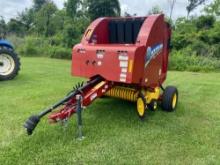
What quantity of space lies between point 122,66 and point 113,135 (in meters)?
1.02

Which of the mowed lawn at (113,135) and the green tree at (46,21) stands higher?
the green tree at (46,21)

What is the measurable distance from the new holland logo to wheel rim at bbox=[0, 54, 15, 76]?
4.43m

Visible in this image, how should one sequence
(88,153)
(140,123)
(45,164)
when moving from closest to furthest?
(45,164)
(88,153)
(140,123)

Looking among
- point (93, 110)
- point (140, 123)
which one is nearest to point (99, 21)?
point (93, 110)

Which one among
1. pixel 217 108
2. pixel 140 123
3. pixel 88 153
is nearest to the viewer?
pixel 88 153

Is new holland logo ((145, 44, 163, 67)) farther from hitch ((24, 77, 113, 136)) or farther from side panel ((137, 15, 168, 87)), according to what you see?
hitch ((24, 77, 113, 136))

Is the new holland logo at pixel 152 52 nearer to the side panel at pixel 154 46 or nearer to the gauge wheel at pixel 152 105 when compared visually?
the side panel at pixel 154 46

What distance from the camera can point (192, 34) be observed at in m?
20.4

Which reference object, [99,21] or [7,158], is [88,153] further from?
[99,21]

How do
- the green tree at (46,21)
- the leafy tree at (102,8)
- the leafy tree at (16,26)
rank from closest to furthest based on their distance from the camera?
the leafy tree at (102,8) → the green tree at (46,21) → the leafy tree at (16,26)

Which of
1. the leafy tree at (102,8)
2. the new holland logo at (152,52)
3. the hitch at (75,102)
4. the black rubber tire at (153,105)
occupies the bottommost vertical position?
the black rubber tire at (153,105)

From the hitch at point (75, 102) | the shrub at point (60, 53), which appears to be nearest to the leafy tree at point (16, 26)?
the shrub at point (60, 53)

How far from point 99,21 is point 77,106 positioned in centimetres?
223

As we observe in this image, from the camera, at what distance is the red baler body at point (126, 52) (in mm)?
4953
